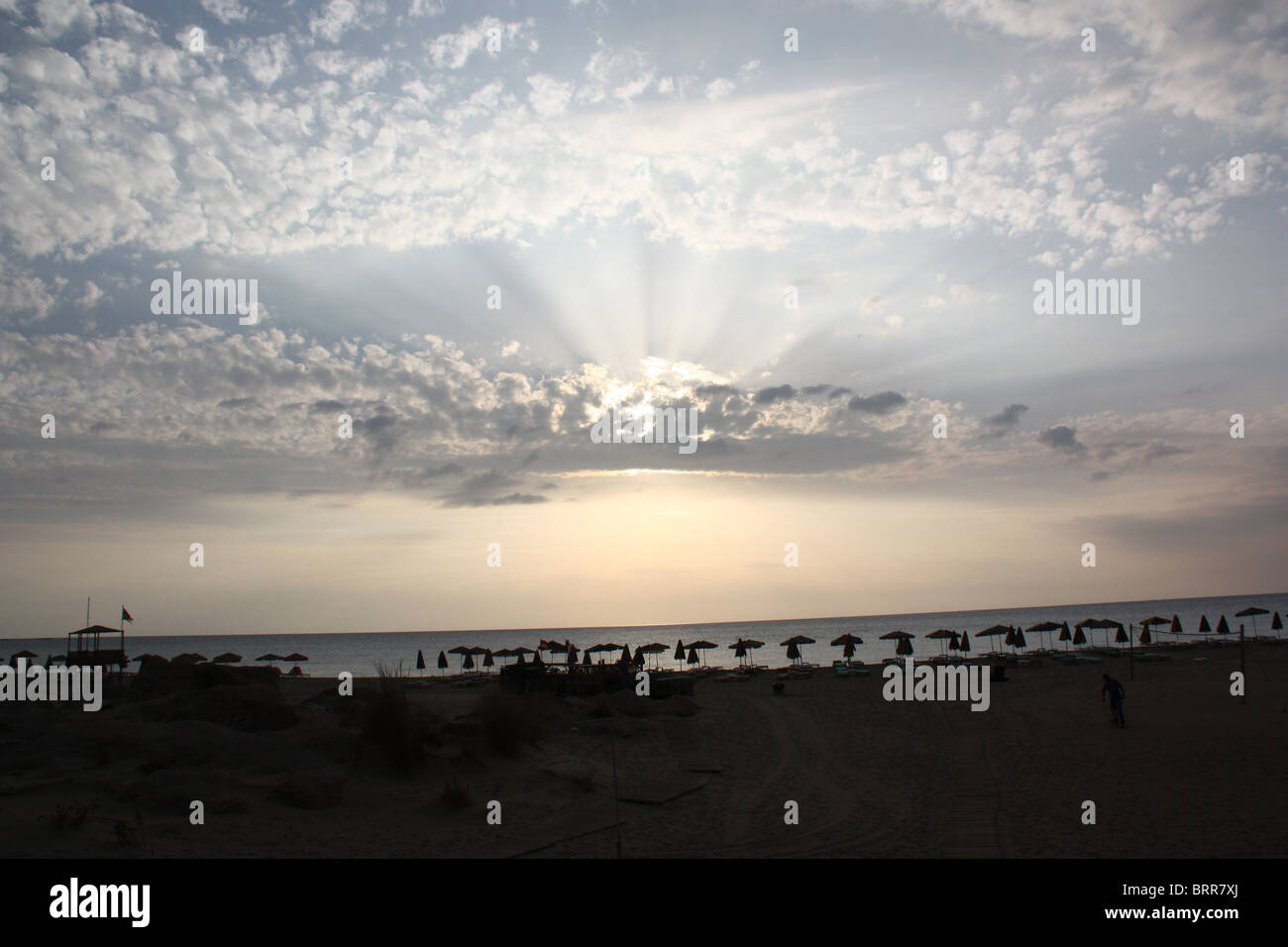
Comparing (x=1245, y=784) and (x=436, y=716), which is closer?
(x=1245, y=784)

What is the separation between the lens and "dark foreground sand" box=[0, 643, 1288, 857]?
10008 mm

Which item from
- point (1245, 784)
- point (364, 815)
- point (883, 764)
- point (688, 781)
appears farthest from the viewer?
point (883, 764)

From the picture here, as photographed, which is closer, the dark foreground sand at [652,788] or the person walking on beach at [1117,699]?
the dark foreground sand at [652,788]

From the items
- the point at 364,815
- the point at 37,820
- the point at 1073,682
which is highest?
the point at 37,820

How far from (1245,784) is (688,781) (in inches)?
372

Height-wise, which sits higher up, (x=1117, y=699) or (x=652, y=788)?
(x=1117, y=699)

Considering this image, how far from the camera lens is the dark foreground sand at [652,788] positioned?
1001 cm

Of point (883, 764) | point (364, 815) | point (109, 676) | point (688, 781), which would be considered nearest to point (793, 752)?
point (883, 764)

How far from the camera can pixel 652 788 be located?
13.8m

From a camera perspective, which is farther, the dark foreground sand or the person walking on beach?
the person walking on beach

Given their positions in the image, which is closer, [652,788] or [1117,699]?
[652,788]
